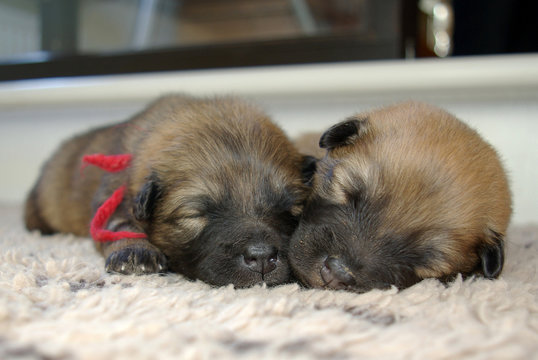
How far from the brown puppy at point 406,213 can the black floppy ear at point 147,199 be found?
639mm

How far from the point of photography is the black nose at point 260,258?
73.9 inches

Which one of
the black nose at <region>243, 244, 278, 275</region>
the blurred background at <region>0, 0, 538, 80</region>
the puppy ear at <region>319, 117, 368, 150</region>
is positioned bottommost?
the black nose at <region>243, 244, 278, 275</region>

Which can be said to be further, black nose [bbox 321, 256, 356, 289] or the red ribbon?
the red ribbon

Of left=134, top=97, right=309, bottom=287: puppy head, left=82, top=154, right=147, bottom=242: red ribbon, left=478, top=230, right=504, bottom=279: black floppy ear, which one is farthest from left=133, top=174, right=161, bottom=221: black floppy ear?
left=478, top=230, right=504, bottom=279: black floppy ear

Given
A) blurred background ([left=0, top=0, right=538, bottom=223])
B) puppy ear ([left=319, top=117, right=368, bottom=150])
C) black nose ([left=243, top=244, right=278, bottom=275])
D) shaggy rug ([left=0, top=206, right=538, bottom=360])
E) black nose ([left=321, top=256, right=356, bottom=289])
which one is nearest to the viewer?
shaggy rug ([left=0, top=206, right=538, bottom=360])

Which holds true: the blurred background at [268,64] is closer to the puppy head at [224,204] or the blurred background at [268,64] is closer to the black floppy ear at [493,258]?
the puppy head at [224,204]

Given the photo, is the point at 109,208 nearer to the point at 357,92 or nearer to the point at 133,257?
the point at 133,257

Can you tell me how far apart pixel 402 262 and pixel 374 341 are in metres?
0.61

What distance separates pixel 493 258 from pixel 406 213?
1.42 ft

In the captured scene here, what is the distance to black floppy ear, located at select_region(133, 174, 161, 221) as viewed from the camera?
2080mm

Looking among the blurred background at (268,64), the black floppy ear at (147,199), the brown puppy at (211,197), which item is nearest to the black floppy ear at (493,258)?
the brown puppy at (211,197)

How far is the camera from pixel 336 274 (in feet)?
5.62

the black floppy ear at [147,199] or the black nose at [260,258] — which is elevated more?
the black floppy ear at [147,199]

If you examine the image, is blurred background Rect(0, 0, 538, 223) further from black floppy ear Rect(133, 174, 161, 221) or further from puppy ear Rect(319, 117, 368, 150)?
black floppy ear Rect(133, 174, 161, 221)
